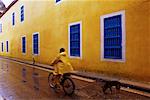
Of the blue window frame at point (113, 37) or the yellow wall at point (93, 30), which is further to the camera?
the blue window frame at point (113, 37)

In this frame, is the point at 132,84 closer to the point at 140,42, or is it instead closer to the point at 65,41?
the point at 140,42

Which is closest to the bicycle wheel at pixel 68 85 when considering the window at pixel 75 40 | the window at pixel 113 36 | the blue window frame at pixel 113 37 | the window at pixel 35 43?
the window at pixel 113 36

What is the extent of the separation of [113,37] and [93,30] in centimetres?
175

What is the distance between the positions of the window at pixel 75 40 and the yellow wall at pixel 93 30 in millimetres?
351

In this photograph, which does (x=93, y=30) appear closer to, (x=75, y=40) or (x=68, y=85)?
(x=75, y=40)

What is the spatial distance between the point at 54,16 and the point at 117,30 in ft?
26.5

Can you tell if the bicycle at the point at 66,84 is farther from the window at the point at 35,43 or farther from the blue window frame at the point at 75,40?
the window at the point at 35,43

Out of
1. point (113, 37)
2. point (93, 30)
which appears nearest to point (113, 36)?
point (113, 37)

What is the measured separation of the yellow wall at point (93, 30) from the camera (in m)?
10.6

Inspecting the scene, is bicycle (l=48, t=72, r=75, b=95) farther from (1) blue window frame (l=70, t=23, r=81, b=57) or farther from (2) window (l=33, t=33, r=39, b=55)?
(2) window (l=33, t=33, r=39, b=55)

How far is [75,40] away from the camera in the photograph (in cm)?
1587

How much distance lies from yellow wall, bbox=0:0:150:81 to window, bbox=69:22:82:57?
0.35 metres

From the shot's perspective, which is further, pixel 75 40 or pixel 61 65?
pixel 75 40

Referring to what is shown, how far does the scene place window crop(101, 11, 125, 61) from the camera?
11727mm
